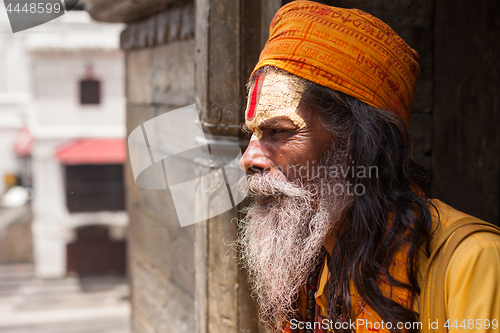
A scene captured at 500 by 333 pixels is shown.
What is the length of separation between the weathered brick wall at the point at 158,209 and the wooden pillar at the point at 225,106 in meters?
0.63

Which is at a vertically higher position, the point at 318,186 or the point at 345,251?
the point at 318,186

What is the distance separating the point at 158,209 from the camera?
10.2 ft

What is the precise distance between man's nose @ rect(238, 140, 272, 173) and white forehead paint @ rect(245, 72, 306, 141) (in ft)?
0.13

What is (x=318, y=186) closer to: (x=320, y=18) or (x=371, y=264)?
(x=371, y=264)

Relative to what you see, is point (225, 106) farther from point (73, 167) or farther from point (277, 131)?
point (73, 167)

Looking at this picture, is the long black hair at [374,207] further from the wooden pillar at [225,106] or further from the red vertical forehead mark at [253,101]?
the wooden pillar at [225,106]

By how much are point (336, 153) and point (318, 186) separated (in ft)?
0.37

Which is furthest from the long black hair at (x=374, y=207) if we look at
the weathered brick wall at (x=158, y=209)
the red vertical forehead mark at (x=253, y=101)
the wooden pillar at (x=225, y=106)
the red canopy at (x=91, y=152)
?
the red canopy at (x=91, y=152)

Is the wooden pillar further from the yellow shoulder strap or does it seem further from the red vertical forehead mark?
the yellow shoulder strap

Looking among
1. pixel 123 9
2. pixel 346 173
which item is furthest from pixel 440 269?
pixel 123 9

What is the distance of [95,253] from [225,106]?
49.4ft

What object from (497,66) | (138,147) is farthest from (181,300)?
(497,66)

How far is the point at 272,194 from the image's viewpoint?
141 centimetres

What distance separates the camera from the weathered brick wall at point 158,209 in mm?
2650
